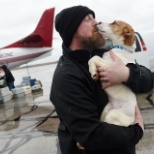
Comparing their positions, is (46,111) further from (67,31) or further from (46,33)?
(46,33)

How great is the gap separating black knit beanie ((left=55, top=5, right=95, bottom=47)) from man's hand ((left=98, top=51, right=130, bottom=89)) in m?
0.28

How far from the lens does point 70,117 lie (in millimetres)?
1658

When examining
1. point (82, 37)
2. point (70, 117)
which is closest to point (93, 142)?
point (70, 117)

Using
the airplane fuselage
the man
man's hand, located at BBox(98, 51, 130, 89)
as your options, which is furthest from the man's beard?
the airplane fuselage

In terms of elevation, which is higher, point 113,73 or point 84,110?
point 113,73

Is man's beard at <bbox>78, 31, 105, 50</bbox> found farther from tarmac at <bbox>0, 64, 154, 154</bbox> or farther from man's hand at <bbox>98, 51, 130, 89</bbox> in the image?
tarmac at <bbox>0, 64, 154, 154</bbox>

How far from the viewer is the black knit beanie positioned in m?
1.80

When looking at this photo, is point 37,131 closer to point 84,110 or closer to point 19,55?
point 84,110

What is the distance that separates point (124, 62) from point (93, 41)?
0.24 metres

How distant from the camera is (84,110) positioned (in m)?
1.64

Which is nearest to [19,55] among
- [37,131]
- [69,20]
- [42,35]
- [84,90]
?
[42,35]

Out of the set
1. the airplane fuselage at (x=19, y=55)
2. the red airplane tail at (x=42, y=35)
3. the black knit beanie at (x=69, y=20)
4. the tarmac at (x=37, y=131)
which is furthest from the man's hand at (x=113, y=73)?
the airplane fuselage at (x=19, y=55)

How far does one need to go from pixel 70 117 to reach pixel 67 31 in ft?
1.71

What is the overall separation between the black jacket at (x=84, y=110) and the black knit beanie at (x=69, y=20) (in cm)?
9
